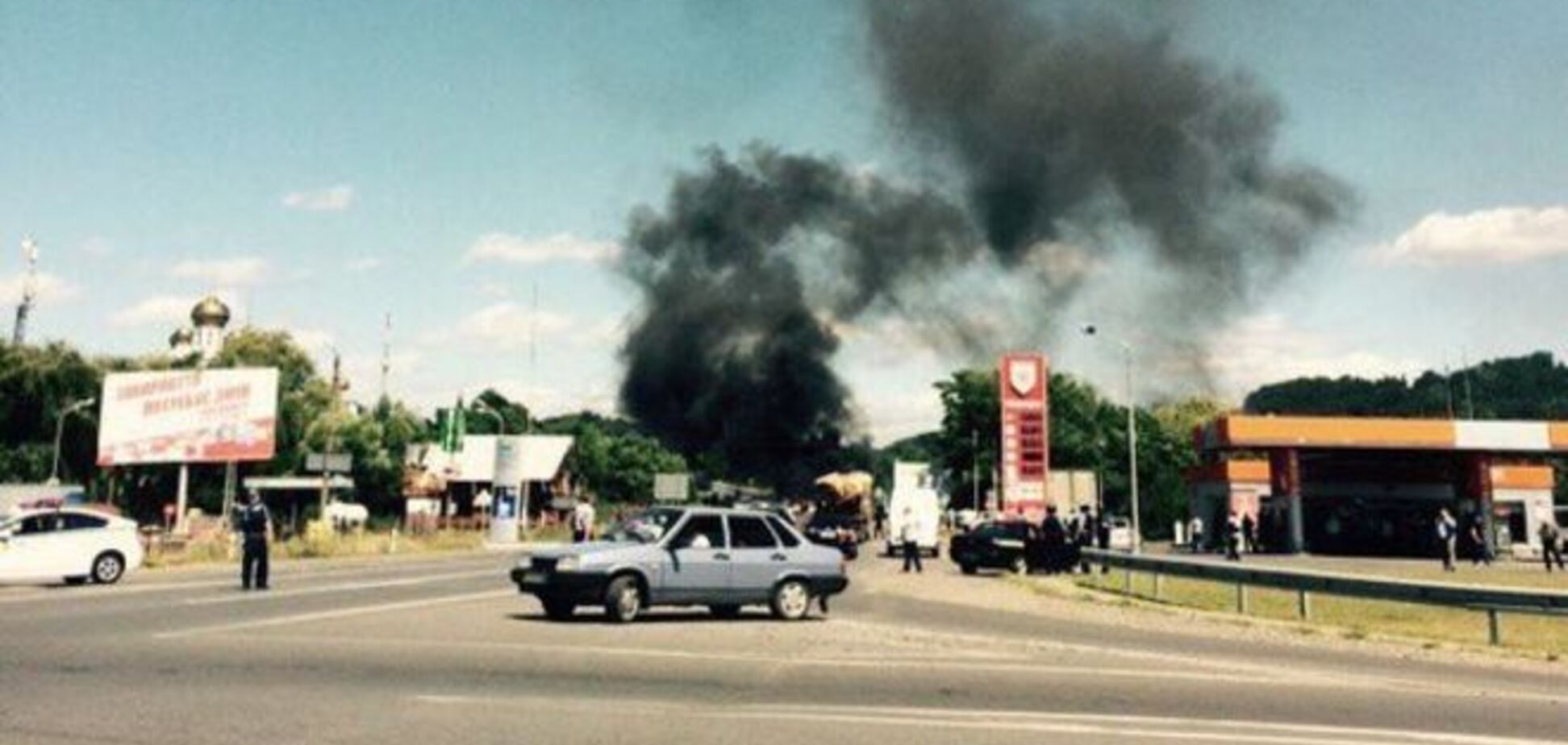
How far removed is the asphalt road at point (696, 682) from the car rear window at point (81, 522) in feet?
22.6

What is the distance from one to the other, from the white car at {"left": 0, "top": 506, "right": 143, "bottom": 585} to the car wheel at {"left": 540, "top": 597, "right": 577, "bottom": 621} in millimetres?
12635

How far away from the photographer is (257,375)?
46000mm

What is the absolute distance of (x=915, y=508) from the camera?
4738 cm

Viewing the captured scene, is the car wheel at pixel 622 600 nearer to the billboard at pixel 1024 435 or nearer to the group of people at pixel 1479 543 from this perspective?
the billboard at pixel 1024 435

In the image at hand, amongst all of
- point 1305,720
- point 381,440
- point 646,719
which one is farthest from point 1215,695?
point 381,440

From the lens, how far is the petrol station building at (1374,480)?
164ft

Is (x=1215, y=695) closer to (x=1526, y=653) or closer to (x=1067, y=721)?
(x=1067, y=721)

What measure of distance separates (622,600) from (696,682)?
5.84 meters

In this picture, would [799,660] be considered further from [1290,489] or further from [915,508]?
[1290,489]

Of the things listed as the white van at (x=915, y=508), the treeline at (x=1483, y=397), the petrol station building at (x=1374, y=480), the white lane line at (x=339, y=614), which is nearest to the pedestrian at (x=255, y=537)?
the white lane line at (x=339, y=614)

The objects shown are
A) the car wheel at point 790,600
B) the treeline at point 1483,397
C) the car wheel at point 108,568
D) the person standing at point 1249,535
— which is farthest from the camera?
the treeline at point 1483,397

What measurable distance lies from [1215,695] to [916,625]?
7.23m

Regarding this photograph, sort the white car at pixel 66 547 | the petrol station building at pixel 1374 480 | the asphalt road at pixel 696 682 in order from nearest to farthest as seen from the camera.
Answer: the asphalt road at pixel 696 682, the white car at pixel 66 547, the petrol station building at pixel 1374 480

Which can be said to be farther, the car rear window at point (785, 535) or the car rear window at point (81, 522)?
the car rear window at point (81, 522)
